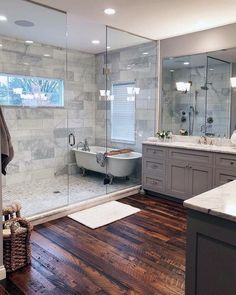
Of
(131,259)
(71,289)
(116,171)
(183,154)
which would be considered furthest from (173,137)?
(71,289)

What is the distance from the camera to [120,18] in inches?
147

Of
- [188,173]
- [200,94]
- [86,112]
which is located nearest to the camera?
[188,173]

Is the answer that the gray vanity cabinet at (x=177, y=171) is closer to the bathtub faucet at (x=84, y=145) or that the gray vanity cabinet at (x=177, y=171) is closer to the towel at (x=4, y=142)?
the bathtub faucet at (x=84, y=145)

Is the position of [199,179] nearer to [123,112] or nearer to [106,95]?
[123,112]

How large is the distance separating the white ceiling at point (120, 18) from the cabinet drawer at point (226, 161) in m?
1.84

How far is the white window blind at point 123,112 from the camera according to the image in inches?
A: 210

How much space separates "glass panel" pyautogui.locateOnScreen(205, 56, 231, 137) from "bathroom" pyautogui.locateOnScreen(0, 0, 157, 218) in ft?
3.71

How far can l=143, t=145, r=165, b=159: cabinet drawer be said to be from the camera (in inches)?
173

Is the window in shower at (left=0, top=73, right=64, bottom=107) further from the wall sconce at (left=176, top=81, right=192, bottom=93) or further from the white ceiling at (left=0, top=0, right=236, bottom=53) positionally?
the wall sconce at (left=176, top=81, right=192, bottom=93)

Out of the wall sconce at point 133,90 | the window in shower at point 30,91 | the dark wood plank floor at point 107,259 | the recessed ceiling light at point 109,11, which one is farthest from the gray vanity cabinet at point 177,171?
the window in shower at point 30,91

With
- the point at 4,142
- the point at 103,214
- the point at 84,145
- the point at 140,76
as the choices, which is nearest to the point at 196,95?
the point at 140,76

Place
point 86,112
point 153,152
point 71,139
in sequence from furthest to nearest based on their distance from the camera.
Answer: point 86,112 → point 71,139 → point 153,152

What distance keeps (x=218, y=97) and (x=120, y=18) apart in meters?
1.86

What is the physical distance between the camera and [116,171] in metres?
5.04
